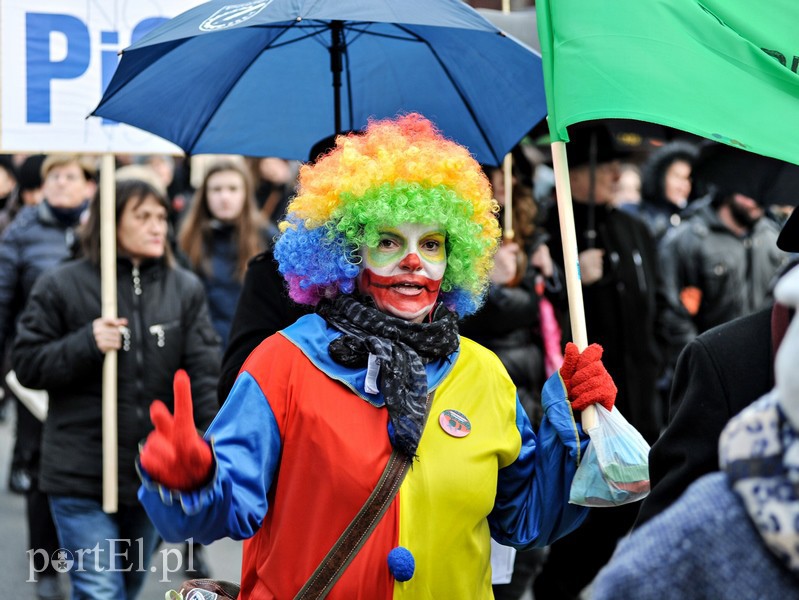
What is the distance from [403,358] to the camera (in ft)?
10.9

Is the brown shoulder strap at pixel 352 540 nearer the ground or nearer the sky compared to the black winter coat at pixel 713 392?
nearer the ground

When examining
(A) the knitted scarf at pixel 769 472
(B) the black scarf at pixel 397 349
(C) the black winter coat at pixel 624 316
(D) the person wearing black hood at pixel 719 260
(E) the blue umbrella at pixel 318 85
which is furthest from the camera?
(D) the person wearing black hood at pixel 719 260

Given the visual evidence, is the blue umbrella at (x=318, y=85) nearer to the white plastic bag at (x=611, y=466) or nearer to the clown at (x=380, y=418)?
the clown at (x=380, y=418)

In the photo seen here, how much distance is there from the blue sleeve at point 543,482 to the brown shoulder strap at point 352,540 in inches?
16.1

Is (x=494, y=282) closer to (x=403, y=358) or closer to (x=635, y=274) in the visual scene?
(x=635, y=274)

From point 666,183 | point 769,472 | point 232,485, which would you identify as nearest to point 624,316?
point 232,485

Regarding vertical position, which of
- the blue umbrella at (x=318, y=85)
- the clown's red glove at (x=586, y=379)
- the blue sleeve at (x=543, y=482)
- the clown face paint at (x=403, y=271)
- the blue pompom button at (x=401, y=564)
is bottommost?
the blue pompom button at (x=401, y=564)

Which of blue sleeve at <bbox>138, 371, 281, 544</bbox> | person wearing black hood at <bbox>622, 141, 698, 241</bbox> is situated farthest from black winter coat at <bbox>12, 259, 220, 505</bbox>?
person wearing black hood at <bbox>622, 141, 698, 241</bbox>

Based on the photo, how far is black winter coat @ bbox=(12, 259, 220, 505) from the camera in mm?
5395

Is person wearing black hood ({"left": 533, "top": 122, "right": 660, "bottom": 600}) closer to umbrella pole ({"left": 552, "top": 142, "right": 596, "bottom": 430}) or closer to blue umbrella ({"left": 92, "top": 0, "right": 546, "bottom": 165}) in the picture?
blue umbrella ({"left": 92, "top": 0, "right": 546, "bottom": 165})

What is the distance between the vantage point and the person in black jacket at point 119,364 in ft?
17.5

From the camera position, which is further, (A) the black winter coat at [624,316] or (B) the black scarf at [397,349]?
(A) the black winter coat at [624,316]

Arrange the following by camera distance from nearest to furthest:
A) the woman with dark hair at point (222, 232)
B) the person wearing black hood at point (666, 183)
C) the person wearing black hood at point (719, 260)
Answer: the woman with dark hair at point (222, 232), the person wearing black hood at point (719, 260), the person wearing black hood at point (666, 183)

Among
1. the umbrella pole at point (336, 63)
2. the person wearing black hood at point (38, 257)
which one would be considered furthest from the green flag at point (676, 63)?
the person wearing black hood at point (38, 257)
